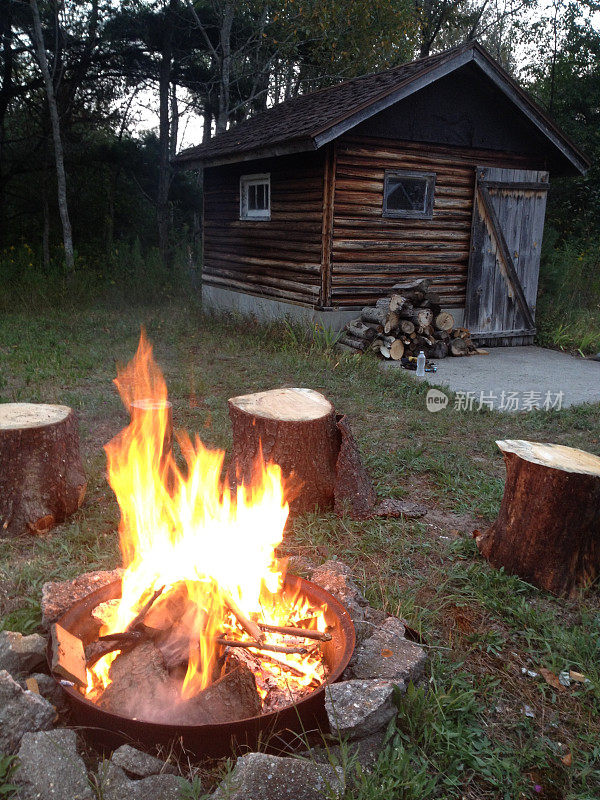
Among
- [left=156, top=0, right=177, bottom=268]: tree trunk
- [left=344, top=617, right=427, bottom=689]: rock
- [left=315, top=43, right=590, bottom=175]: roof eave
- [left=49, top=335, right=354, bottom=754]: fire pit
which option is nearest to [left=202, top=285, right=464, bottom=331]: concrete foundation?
[left=315, top=43, right=590, bottom=175]: roof eave

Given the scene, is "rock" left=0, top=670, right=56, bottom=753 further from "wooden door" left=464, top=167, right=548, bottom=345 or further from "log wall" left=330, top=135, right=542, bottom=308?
"wooden door" left=464, top=167, right=548, bottom=345

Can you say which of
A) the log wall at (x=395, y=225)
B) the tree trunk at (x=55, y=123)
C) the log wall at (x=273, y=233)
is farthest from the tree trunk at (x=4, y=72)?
the log wall at (x=395, y=225)

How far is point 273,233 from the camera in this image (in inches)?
454

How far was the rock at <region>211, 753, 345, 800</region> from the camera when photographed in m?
2.07

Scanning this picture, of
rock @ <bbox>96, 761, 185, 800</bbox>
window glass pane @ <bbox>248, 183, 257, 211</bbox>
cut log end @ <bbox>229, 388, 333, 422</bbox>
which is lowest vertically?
rock @ <bbox>96, 761, 185, 800</bbox>

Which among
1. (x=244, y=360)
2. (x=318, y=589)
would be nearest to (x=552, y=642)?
(x=318, y=589)

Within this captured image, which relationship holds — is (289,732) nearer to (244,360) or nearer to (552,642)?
(552,642)

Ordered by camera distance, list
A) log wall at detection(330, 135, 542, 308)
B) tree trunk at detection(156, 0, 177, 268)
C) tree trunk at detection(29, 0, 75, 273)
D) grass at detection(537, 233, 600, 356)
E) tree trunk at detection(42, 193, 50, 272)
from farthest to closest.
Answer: tree trunk at detection(156, 0, 177, 268)
tree trunk at detection(42, 193, 50, 272)
tree trunk at detection(29, 0, 75, 273)
grass at detection(537, 233, 600, 356)
log wall at detection(330, 135, 542, 308)

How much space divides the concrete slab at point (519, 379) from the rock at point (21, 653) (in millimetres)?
5478

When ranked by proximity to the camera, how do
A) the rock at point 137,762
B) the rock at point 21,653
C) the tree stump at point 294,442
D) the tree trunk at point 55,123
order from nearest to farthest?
the rock at point 137,762, the rock at point 21,653, the tree stump at point 294,442, the tree trunk at point 55,123

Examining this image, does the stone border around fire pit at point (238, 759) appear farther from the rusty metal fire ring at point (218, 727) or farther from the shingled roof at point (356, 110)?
the shingled roof at point (356, 110)

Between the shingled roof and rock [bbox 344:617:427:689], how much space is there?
7619 millimetres

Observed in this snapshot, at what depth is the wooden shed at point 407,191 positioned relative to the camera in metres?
9.88

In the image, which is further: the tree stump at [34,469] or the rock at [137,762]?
the tree stump at [34,469]
